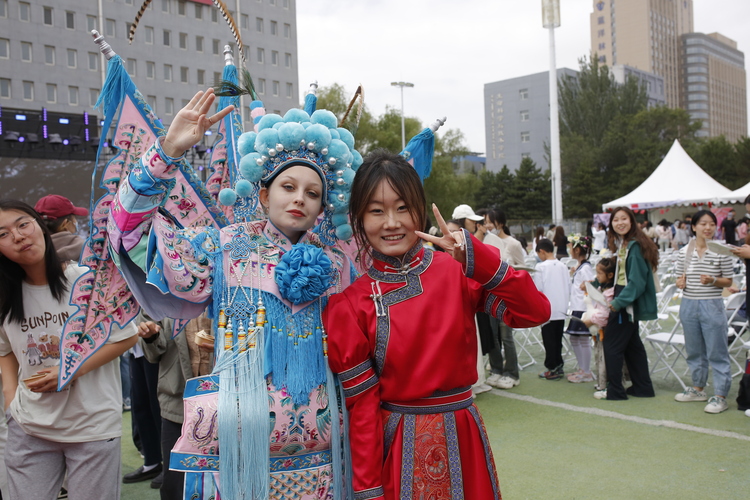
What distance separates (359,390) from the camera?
6.11 ft

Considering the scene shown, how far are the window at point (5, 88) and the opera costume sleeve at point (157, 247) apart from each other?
38188 mm

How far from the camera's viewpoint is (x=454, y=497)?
73.2 inches

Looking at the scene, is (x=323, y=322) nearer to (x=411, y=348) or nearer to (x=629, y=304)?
(x=411, y=348)

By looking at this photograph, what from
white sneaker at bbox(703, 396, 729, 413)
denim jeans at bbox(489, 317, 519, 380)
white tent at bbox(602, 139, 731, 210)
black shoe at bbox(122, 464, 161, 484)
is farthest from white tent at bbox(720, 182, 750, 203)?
black shoe at bbox(122, 464, 161, 484)


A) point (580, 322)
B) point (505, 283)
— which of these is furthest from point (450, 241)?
point (580, 322)

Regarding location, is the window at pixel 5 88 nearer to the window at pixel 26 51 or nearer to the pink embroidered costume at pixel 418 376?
the window at pixel 26 51

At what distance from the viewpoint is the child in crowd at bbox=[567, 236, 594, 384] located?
252 inches

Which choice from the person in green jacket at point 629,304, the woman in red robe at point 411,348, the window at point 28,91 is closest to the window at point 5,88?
the window at point 28,91

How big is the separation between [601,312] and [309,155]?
4444 millimetres

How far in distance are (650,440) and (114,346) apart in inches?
151

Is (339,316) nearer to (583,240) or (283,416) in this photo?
(283,416)

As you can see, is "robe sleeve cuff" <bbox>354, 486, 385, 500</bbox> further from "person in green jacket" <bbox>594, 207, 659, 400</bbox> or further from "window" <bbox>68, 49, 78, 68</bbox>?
"window" <bbox>68, 49, 78, 68</bbox>

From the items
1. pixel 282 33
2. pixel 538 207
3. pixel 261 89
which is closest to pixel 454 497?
pixel 538 207

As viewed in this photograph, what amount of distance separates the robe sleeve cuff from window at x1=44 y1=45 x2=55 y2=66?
39703 mm
